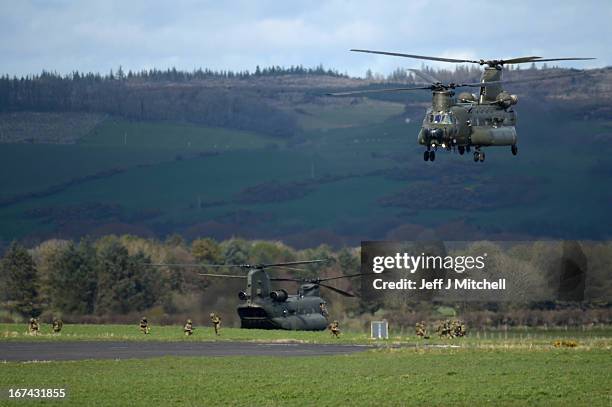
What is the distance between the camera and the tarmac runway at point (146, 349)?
69.1 m

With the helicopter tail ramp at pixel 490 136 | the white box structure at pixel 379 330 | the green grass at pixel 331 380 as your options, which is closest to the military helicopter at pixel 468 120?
the helicopter tail ramp at pixel 490 136

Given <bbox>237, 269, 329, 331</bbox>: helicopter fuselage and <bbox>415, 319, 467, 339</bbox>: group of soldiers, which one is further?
<bbox>237, 269, 329, 331</bbox>: helicopter fuselage

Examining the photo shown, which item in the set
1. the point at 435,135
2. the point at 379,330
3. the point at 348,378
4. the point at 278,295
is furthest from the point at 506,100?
the point at 278,295

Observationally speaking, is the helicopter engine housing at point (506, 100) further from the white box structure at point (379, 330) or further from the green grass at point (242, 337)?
the white box structure at point (379, 330)

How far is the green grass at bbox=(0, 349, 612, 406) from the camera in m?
50.9

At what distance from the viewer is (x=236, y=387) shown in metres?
54.3

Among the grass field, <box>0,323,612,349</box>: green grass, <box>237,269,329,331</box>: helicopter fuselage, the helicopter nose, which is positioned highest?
the helicopter nose

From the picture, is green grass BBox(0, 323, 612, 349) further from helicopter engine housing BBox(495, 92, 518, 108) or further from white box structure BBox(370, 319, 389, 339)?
helicopter engine housing BBox(495, 92, 518, 108)

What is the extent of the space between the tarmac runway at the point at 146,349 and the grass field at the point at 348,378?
11.0 feet

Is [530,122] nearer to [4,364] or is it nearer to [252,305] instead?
[252,305]

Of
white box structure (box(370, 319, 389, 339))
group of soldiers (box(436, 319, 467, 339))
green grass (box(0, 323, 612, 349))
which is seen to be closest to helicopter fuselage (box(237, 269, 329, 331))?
green grass (box(0, 323, 612, 349))

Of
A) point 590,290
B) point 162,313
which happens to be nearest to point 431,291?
point 590,290

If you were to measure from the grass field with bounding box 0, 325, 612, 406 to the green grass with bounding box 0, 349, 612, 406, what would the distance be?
0.13 feet

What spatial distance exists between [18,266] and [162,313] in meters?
17.0
